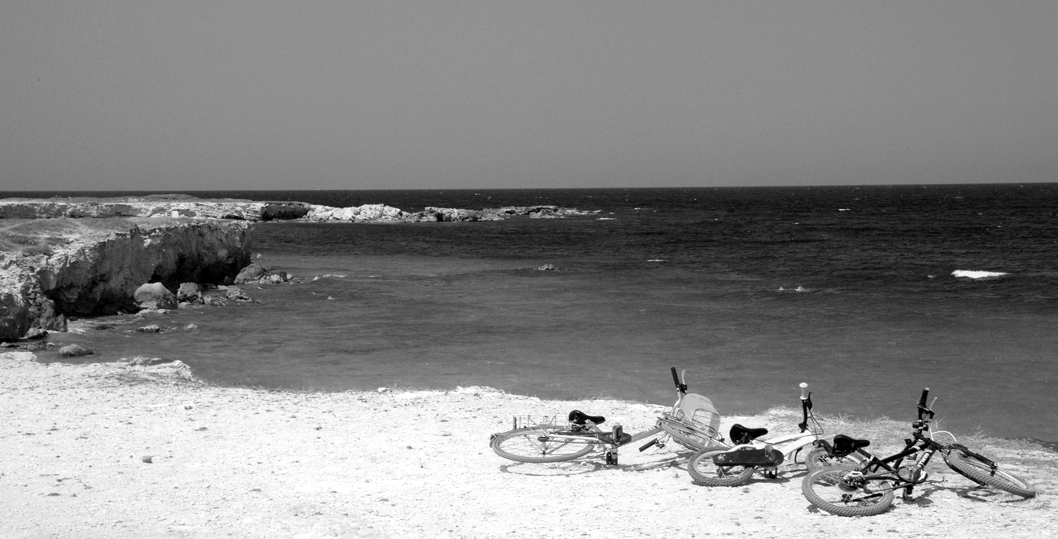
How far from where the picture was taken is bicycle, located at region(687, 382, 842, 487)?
8.45 m

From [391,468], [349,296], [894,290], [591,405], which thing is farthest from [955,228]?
[391,468]

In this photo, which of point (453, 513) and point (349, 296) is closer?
point (453, 513)

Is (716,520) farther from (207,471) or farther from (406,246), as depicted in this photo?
(406,246)

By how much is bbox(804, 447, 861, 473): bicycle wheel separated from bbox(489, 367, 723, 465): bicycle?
1003 millimetres

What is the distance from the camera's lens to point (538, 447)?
963 centimetres

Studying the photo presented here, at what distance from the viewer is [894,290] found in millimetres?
31406

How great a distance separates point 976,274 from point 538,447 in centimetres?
3267

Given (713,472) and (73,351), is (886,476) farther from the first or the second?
(73,351)

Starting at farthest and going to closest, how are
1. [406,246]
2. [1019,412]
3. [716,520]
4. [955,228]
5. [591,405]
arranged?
1. [955,228]
2. [406,246]
3. [1019,412]
4. [591,405]
5. [716,520]

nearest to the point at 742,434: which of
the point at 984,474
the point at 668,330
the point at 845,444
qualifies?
the point at 845,444

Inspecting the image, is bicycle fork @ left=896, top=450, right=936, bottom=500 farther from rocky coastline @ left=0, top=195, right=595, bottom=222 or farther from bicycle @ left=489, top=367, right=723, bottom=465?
rocky coastline @ left=0, top=195, right=595, bottom=222

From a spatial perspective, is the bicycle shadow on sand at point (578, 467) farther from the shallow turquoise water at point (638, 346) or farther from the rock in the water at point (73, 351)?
the rock in the water at point (73, 351)

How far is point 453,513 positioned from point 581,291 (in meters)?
24.9

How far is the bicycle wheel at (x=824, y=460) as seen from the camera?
828 centimetres
